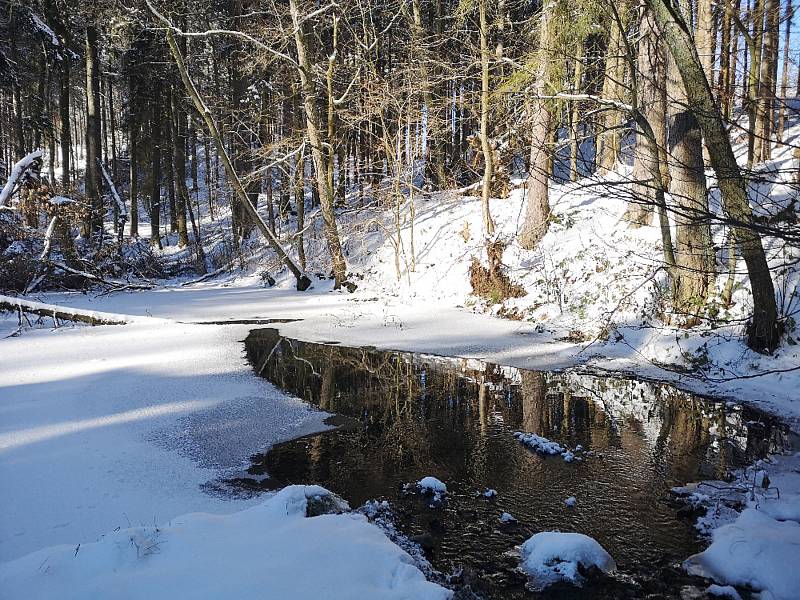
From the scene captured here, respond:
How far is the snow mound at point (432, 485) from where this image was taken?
13.5 feet

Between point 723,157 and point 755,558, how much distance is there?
12.8 feet

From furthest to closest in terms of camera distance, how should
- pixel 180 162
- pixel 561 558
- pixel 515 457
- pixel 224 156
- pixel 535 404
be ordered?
1. pixel 180 162
2. pixel 224 156
3. pixel 535 404
4. pixel 515 457
5. pixel 561 558

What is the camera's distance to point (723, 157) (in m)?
5.41

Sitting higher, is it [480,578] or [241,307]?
[241,307]

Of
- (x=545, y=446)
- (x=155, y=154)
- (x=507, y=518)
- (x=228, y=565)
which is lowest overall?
(x=507, y=518)

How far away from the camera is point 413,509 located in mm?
3867

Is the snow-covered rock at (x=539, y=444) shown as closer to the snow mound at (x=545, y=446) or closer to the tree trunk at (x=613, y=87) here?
the snow mound at (x=545, y=446)

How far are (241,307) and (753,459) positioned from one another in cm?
1140

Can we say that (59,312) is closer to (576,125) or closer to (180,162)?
(576,125)

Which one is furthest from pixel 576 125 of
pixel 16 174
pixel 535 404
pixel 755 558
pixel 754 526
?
pixel 16 174

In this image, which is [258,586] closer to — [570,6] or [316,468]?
[316,468]

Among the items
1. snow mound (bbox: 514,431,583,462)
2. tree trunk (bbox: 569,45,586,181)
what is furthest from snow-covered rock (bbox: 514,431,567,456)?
tree trunk (bbox: 569,45,586,181)

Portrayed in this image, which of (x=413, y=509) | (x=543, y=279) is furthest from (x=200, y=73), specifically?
(x=413, y=509)

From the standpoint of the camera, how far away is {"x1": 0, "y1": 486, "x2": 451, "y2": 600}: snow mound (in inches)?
101
